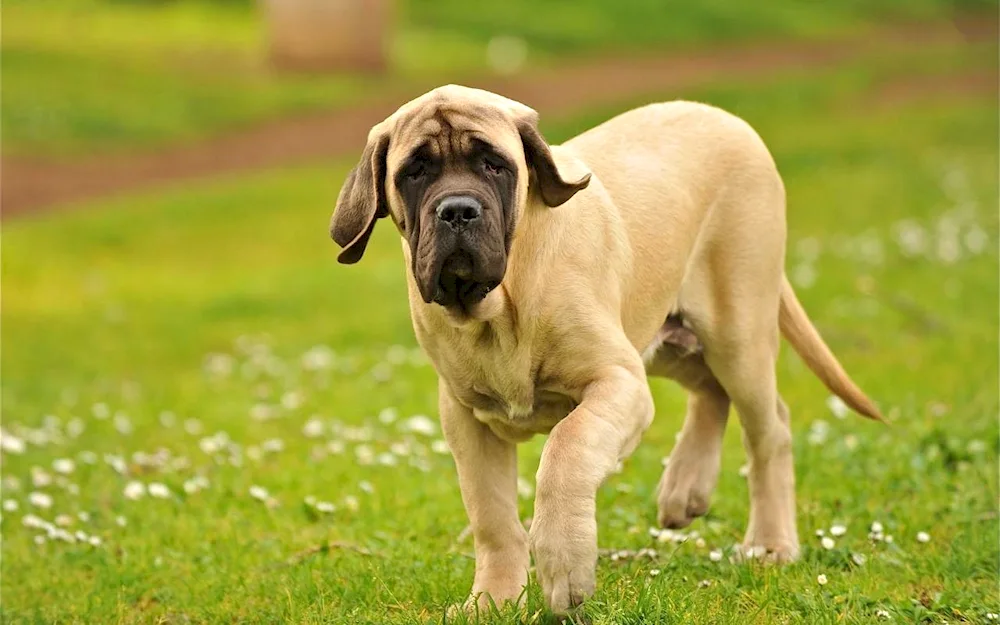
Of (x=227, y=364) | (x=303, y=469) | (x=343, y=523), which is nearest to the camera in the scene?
(x=343, y=523)

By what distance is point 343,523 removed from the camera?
265 inches

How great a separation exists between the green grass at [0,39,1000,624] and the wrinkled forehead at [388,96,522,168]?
1473 millimetres

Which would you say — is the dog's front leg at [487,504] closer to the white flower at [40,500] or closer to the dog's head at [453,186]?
the dog's head at [453,186]

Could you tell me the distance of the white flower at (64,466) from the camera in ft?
25.4

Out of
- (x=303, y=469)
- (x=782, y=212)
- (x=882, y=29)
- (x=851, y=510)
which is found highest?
(x=782, y=212)

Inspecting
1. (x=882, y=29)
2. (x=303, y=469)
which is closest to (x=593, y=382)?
(x=303, y=469)

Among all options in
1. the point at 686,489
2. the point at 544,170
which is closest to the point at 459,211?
the point at 544,170

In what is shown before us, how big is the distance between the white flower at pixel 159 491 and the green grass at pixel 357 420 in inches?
2.5

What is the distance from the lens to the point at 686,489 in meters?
5.88

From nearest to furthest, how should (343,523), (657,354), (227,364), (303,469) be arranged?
1. (657,354)
2. (343,523)
3. (303,469)
4. (227,364)

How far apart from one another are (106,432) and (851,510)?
5.31m

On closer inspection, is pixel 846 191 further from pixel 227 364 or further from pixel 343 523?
pixel 343 523

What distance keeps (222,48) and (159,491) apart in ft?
72.4

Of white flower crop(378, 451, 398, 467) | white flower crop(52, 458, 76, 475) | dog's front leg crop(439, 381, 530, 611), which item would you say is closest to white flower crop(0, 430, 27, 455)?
white flower crop(52, 458, 76, 475)
